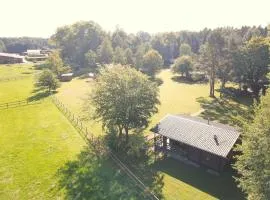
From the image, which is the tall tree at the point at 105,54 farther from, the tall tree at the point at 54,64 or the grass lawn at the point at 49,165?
the grass lawn at the point at 49,165

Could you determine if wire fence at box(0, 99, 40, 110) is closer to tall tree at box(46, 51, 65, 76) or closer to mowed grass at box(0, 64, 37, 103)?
mowed grass at box(0, 64, 37, 103)

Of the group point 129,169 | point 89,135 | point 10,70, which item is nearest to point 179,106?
point 89,135

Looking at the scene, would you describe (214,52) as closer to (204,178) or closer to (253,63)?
(253,63)

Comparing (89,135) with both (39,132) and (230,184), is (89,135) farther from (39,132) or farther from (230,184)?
(230,184)

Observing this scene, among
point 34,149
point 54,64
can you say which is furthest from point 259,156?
point 54,64

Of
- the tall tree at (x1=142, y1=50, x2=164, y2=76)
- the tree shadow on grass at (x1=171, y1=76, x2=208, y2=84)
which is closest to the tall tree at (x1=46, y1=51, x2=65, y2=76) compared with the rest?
the tall tree at (x1=142, y1=50, x2=164, y2=76)

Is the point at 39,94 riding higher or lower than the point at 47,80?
lower
